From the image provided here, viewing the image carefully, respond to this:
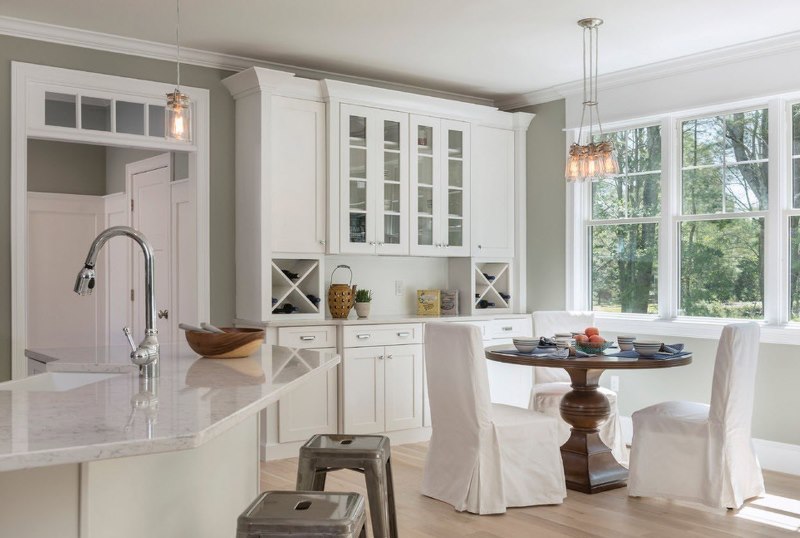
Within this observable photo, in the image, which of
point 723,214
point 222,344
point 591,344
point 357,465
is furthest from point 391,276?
point 357,465

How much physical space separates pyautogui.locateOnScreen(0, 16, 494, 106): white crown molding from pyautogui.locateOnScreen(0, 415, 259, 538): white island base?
10.3ft

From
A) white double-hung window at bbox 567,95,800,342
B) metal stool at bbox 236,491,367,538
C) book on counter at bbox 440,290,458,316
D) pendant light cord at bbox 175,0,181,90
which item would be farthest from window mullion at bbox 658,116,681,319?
metal stool at bbox 236,491,367,538

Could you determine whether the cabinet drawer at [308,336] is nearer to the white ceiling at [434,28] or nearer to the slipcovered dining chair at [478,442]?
the slipcovered dining chair at [478,442]

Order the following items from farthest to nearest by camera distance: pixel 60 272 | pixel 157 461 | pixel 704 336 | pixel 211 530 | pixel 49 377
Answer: pixel 60 272 < pixel 704 336 < pixel 49 377 < pixel 211 530 < pixel 157 461

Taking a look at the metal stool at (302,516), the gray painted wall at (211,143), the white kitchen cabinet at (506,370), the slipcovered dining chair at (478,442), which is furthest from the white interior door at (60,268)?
the metal stool at (302,516)

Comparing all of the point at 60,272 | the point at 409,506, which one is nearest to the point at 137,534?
the point at 409,506

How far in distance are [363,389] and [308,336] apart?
54 centimetres

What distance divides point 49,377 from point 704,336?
13.4 feet

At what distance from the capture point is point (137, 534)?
2.00 m

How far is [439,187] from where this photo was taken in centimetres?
595

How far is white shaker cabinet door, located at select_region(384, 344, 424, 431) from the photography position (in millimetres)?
5531

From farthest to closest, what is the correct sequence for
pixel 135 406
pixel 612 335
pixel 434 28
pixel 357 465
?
pixel 612 335 < pixel 434 28 < pixel 357 465 < pixel 135 406

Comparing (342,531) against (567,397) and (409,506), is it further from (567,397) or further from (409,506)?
(567,397)

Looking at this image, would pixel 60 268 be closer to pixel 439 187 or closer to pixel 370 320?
pixel 370 320
